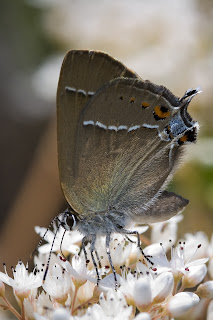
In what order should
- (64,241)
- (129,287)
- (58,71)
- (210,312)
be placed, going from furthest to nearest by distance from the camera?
1. (58,71)
2. (64,241)
3. (210,312)
4. (129,287)

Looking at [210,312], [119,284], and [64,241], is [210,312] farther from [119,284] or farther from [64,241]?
[64,241]

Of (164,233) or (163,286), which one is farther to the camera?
(164,233)

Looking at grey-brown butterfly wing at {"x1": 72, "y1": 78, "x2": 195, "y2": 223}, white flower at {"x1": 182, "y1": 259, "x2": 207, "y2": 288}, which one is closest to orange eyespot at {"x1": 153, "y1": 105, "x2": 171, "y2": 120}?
grey-brown butterfly wing at {"x1": 72, "y1": 78, "x2": 195, "y2": 223}

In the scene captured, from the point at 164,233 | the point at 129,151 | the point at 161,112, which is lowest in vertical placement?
the point at 164,233

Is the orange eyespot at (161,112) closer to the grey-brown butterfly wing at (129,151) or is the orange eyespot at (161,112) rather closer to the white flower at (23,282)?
the grey-brown butterfly wing at (129,151)

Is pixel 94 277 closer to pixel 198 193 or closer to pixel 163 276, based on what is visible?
pixel 163 276

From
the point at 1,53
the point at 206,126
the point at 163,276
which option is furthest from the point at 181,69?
the point at 1,53

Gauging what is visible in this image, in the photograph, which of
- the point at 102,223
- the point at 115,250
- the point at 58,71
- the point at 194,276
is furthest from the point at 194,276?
the point at 58,71
